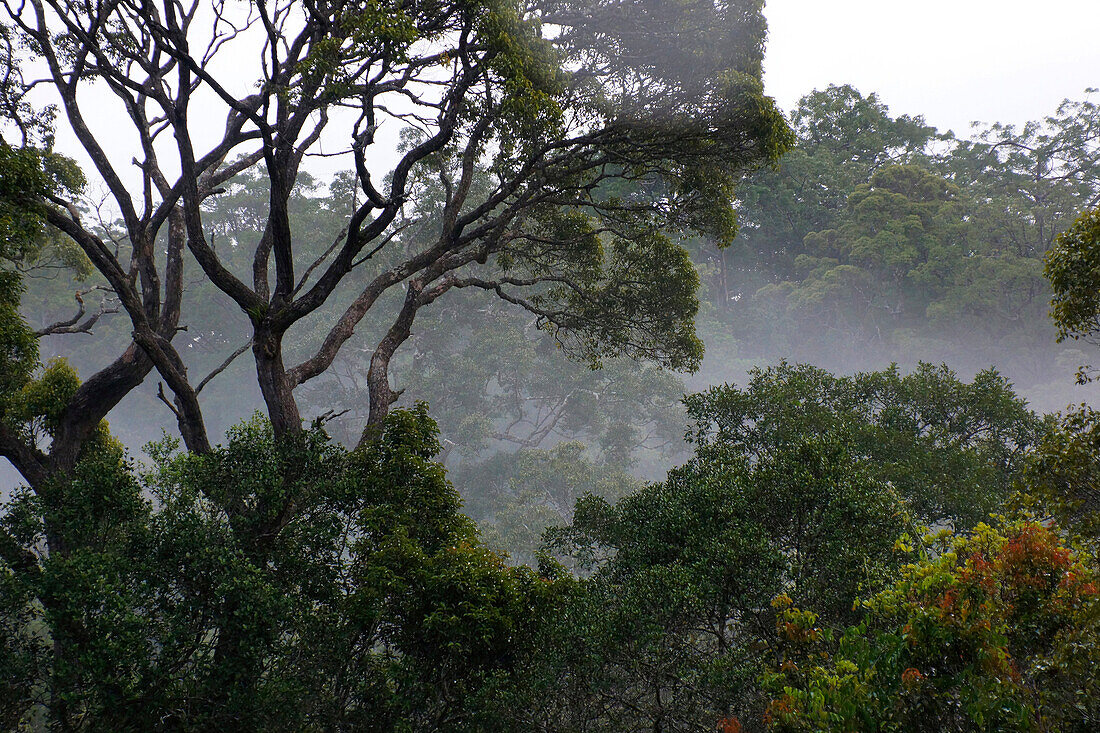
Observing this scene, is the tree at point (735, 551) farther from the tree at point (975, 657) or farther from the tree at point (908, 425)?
the tree at point (975, 657)

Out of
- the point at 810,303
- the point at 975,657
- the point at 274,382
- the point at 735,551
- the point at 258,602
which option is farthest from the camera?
the point at 810,303

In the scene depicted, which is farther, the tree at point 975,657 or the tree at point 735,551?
the tree at point 735,551

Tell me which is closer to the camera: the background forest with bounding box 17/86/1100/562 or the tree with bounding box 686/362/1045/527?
the tree with bounding box 686/362/1045/527

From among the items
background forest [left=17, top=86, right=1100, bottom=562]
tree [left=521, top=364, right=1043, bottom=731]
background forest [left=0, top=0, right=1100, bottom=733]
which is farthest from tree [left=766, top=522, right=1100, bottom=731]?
background forest [left=17, top=86, right=1100, bottom=562]

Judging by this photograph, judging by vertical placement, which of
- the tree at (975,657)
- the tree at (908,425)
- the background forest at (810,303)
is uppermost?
the background forest at (810,303)

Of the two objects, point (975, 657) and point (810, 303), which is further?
point (810, 303)

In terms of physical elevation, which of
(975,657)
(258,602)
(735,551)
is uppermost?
(258,602)

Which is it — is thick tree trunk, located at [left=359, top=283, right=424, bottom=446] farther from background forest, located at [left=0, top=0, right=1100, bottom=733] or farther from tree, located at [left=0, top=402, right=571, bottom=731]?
tree, located at [left=0, top=402, right=571, bottom=731]

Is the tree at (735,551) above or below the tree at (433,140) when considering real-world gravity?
below

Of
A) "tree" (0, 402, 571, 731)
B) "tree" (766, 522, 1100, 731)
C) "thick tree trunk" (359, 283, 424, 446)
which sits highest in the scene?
"thick tree trunk" (359, 283, 424, 446)

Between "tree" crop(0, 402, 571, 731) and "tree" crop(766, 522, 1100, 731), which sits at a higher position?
"tree" crop(0, 402, 571, 731)

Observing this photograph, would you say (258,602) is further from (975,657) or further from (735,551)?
(975,657)

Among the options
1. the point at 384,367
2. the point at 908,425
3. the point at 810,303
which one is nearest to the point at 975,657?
the point at 384,367

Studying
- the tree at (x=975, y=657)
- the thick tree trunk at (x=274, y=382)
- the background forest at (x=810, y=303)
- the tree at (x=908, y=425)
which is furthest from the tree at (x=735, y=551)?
the background forest at (x=810, y=303)
